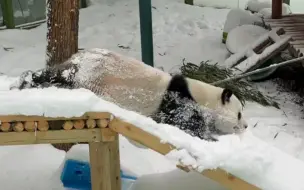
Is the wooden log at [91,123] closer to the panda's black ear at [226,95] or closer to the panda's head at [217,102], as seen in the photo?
the panda's head at [217,102]

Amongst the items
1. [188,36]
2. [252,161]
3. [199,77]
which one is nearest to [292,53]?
[199,77]

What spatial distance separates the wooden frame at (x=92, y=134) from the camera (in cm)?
212

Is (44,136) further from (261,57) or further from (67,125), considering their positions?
(261,57)

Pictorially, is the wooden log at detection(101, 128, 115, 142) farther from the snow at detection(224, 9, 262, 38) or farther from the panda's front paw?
the snow at detection(224, 9, 262, 38)

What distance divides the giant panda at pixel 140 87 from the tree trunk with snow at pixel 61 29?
0.37 meters

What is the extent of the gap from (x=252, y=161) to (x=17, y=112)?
998 millimetres

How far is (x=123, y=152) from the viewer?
3.34 m

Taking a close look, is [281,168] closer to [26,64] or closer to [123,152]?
[123,152]

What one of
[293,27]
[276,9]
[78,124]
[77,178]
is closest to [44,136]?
[78,124]

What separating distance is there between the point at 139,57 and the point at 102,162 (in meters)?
3.80

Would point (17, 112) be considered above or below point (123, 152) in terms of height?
above

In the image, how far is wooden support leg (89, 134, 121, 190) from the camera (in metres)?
2.26

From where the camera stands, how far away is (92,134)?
7.24 feet

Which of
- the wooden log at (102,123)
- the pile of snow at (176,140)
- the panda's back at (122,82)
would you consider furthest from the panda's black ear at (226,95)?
the wooden log at (102,123)
